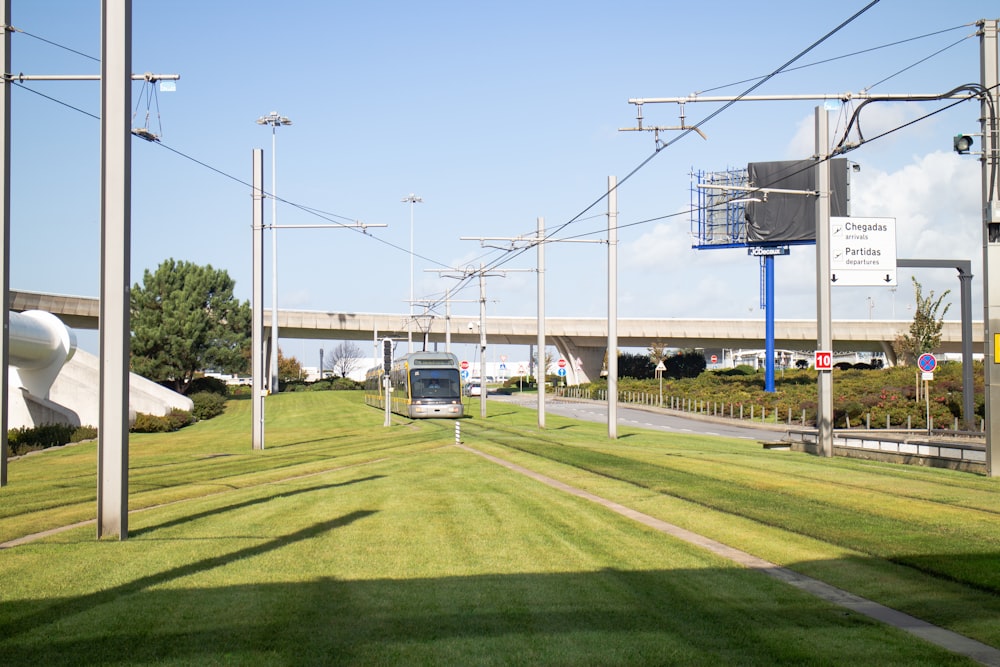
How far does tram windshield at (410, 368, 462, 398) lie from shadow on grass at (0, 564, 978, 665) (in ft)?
129

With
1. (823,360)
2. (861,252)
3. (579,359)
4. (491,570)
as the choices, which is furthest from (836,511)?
(579,359)

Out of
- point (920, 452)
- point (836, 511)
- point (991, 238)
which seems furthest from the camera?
point (920, 452)

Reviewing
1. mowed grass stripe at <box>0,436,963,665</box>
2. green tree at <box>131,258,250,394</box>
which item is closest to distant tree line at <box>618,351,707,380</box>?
green tree at <box>131,258,250,394</box>

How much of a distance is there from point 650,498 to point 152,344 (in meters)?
64.0

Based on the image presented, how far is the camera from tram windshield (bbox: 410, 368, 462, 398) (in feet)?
160

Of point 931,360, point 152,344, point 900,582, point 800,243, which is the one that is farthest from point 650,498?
point 152,344

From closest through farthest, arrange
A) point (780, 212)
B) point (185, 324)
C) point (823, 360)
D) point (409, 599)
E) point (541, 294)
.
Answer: point (409, 599) < point (823, 360) < point (541, 294) < point (780, 212) < point (185, 324)

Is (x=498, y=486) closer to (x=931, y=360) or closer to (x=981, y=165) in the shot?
(x=981, y=165)

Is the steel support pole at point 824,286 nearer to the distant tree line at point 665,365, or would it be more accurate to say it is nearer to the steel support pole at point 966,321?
the steel support pole at point 966,321

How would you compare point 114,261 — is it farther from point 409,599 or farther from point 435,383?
point 435,383

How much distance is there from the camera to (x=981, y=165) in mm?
20344

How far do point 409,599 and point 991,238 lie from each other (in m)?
16.2

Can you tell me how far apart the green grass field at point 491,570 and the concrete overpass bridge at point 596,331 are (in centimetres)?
6589

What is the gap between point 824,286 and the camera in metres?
27.3
